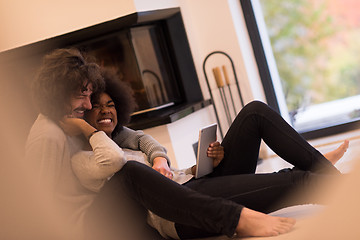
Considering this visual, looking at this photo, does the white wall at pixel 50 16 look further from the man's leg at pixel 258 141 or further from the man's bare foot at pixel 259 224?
the man's bare foot at pixel 259 224

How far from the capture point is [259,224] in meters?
1.26

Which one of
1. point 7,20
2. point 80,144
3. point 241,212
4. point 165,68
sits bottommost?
point 241,212

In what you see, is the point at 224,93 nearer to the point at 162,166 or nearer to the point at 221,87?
the point at 221,87

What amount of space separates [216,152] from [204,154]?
5 centimetres

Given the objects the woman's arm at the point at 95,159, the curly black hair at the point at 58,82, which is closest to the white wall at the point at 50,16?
the curly black hair at the point at 58,82

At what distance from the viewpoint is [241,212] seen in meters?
1.26

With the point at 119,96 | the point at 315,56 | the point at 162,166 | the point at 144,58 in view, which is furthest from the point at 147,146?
the point at 315,56

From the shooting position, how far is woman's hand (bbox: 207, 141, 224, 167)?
1.62 meters

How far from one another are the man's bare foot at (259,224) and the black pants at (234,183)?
0.02m

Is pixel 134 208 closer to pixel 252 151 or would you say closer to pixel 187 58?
pixel 252 151

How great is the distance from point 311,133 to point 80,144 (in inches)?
91.7

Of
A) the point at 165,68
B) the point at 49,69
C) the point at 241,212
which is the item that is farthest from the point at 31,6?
the point at 241,212

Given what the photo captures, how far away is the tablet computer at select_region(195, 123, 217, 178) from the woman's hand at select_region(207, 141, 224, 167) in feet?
0.04

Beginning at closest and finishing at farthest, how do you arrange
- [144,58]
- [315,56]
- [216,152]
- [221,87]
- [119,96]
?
[216,152] → [119,96] → [144,58] → [221,87] → [315,56]
